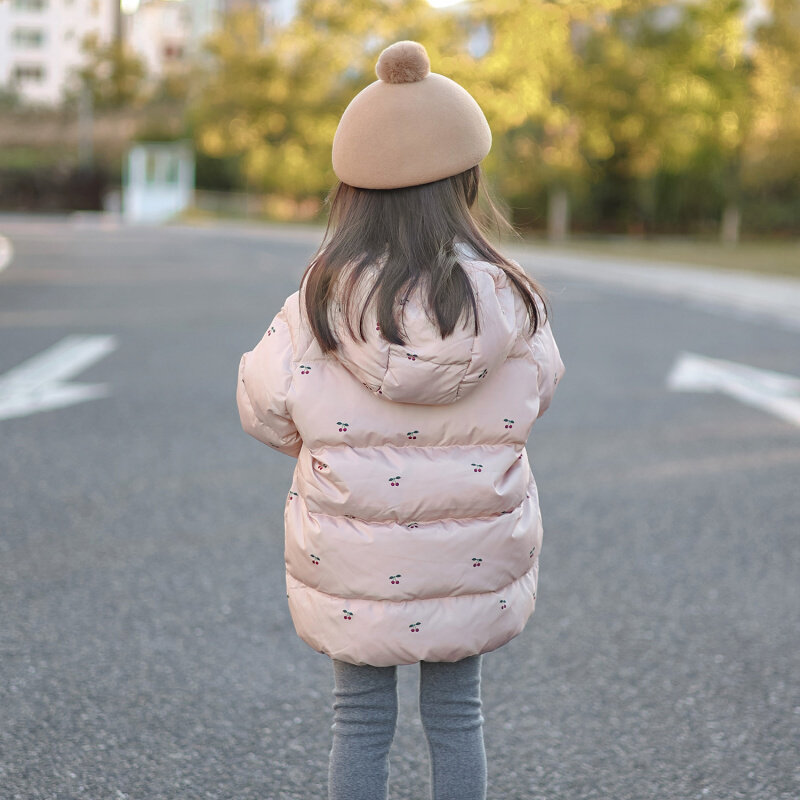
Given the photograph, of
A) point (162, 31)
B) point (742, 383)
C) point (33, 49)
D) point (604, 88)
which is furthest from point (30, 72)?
point (742, 383)

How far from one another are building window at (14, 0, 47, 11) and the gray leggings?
77.0 metres

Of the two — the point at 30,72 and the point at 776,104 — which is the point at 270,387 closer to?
the point at 776,104

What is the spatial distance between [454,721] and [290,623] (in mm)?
1573

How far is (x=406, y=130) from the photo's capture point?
6.22ft

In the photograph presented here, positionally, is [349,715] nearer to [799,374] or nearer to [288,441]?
[288,441]

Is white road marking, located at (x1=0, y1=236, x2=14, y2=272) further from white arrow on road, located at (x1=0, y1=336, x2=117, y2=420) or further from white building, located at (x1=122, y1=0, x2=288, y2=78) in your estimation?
white building, located at (x1=122, y1=0, x2=288, y2=78)

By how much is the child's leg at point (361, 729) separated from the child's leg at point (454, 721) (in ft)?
0.25

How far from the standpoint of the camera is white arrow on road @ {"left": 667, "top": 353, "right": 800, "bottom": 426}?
7.41 metres

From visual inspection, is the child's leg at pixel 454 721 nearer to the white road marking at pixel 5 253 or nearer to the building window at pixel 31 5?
the white road marking at pixel 5 253

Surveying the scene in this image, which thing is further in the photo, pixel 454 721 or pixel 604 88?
pixel 604 88

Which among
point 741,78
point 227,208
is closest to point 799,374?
point 741,78

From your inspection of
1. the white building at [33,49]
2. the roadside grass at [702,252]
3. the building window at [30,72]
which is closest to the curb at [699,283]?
the roadside grass at [702,252]

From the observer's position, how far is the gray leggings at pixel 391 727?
2105 mm

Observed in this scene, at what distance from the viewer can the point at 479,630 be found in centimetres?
205
